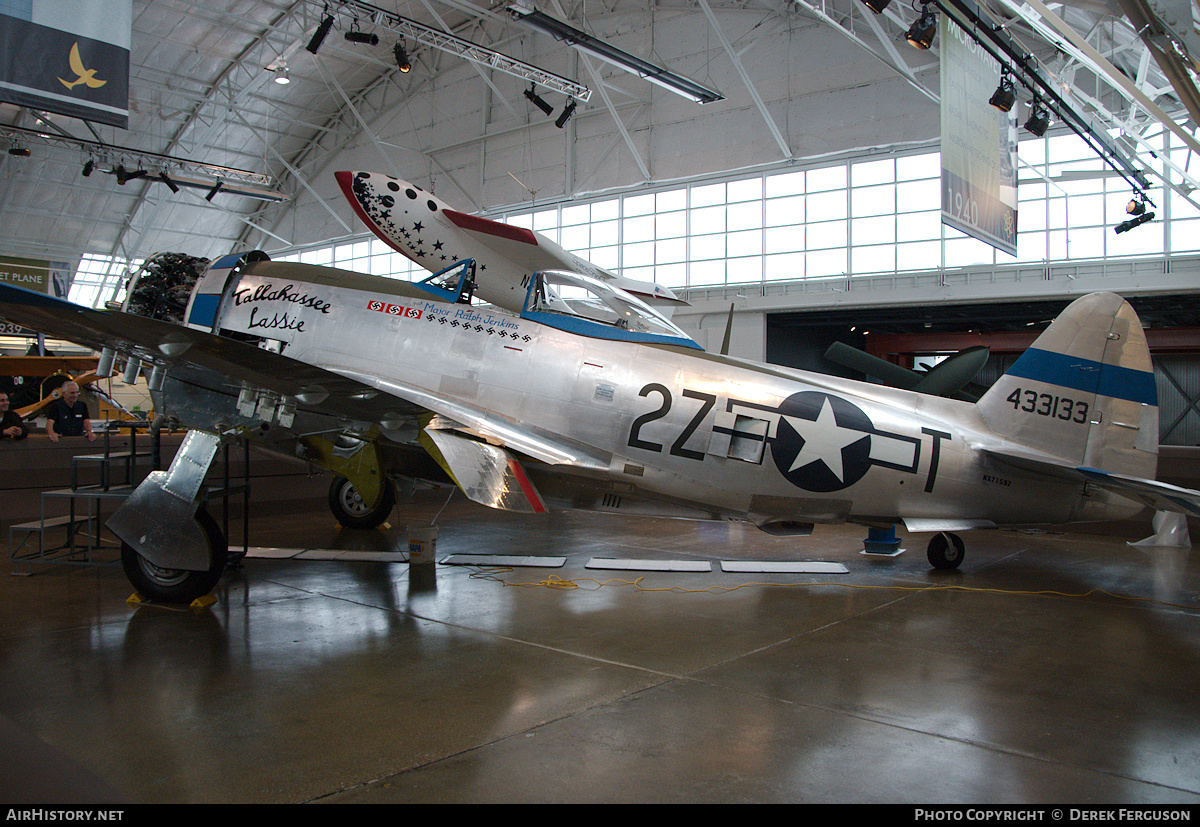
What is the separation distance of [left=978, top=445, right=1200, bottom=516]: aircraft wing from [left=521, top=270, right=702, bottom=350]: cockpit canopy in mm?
2866

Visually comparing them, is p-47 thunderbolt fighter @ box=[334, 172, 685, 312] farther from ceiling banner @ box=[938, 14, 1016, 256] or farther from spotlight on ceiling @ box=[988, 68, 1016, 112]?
spotlight on ceiling @ box=[988, 68, 1016, 112]

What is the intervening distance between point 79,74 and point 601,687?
227 inches

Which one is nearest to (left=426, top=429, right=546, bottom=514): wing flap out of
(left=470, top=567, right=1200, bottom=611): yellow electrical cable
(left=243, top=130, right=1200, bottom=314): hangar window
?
(left=470, top=567, right=1200, bottom=611): yellow electrical cable

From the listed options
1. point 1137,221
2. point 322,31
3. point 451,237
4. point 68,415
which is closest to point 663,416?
point 451,237

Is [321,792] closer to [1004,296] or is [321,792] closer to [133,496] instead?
[133,496]

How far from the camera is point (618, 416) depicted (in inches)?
231

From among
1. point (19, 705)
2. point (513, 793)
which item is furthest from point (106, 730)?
point (513, 793)

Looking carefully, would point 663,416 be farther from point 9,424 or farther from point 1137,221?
point 1137,221

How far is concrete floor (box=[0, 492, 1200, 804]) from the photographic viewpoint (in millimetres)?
2920

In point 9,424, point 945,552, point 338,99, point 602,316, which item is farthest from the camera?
point 338,99

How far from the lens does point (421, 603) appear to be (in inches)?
232

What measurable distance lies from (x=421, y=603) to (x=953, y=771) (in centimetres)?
411

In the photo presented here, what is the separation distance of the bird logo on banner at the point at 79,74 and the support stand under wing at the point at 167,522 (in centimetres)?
287

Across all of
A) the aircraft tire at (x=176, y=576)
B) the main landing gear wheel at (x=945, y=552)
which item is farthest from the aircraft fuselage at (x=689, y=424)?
the aircraft tire at (x=176, y=576)
